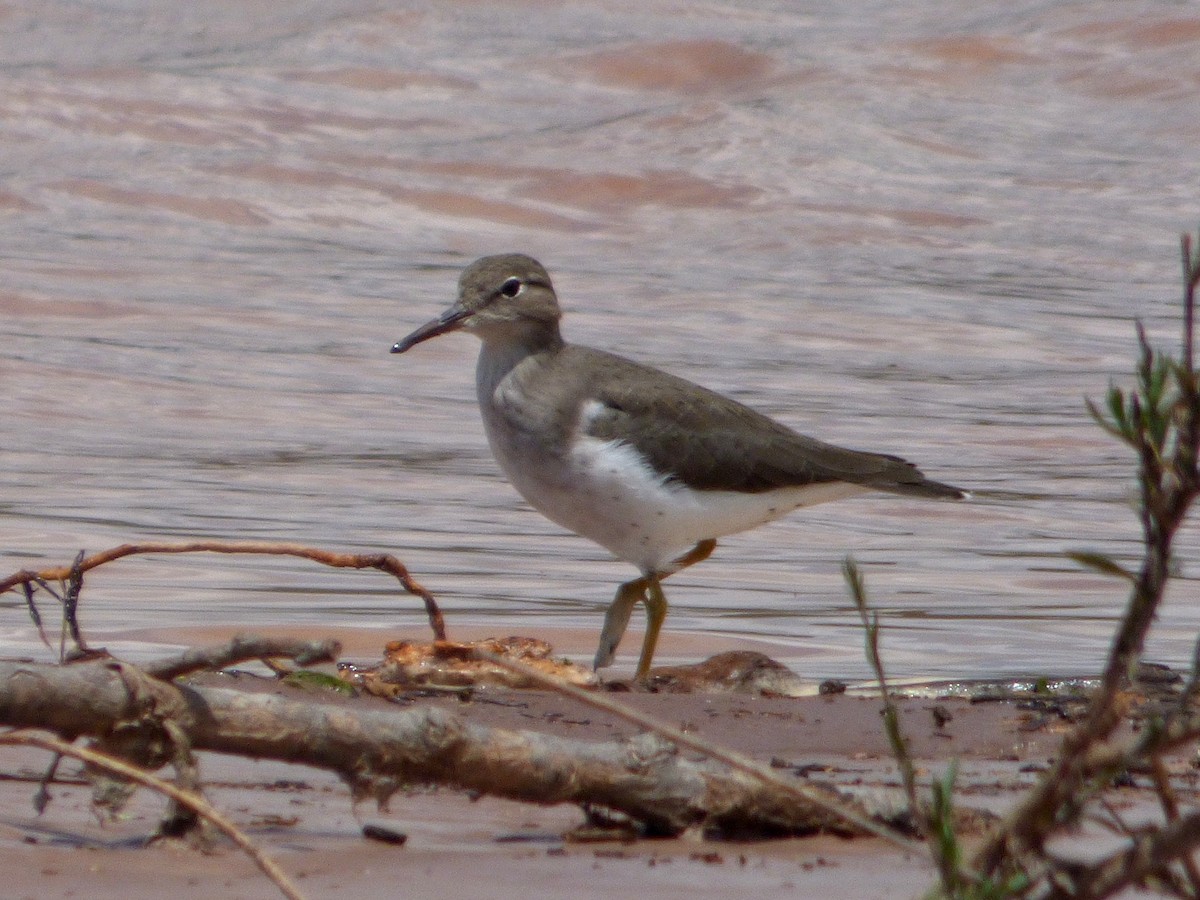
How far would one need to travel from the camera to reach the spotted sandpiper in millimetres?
6402

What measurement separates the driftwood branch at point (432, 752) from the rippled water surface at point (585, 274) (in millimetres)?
2409

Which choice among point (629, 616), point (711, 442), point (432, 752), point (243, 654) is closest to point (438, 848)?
point (432, 752)

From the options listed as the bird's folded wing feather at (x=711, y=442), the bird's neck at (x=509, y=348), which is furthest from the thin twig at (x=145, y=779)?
the bird's neck at (x=509, y=348)

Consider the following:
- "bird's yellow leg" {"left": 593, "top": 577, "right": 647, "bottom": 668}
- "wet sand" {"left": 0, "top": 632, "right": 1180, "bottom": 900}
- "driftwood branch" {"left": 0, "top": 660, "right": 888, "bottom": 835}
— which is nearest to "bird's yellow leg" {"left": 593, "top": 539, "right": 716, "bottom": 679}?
"bird's yellow leg" {"left": 593, "top": 577, "right": 647, "bottom": 668}

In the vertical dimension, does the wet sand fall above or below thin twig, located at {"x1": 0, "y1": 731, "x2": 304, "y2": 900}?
below

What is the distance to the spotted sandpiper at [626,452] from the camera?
21.0ft

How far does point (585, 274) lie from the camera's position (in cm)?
1524

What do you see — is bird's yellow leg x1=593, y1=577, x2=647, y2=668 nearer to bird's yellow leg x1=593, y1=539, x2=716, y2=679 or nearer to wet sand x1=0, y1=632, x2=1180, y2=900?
bird's yellow leg x1=593, y1=539, x2=716, y2=679

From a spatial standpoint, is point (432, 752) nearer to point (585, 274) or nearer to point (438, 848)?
point (438, 848)

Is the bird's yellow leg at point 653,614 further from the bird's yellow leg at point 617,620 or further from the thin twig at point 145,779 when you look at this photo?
the thin twig at point 145,779

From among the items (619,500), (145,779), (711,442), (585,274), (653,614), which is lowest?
(653,614)

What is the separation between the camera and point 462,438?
10484 millimetres

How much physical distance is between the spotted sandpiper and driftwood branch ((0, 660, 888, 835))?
2.35m

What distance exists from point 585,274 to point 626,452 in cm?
889
